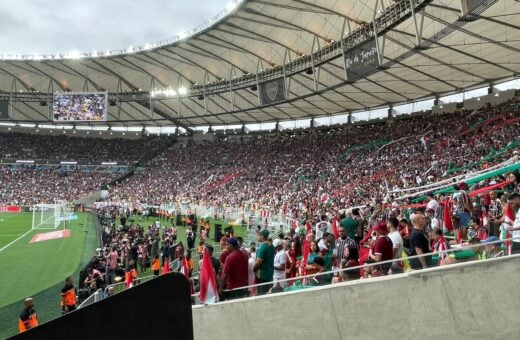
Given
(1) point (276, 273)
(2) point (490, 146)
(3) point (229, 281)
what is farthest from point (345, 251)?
(2) point (490, 146)

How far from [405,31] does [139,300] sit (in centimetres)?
2510

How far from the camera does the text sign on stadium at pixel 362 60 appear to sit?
18236 mm

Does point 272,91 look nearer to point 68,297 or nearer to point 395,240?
point 68,297

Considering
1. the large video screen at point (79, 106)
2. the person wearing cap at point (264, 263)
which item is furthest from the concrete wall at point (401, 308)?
the large video screen at point (79, 106)

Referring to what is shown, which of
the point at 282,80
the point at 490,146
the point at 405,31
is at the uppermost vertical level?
the point at 405,31

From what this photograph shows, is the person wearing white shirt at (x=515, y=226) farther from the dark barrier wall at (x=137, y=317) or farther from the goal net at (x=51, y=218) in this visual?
the goal net at (x=51, y=218)

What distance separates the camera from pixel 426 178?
21312 mm

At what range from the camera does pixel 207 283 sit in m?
6.50

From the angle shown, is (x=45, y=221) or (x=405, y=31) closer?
(x=405, y=31)

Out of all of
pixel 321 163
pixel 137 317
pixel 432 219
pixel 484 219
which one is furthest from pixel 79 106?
pixel 137 317

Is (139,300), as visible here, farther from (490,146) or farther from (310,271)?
(490,146)

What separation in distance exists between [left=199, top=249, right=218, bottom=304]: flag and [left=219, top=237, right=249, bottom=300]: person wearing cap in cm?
11

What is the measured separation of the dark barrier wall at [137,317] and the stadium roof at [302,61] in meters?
13.5

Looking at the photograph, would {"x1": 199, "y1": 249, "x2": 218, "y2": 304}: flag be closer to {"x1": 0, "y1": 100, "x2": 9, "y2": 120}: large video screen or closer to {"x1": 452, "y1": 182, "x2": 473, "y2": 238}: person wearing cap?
{"x1": 452, "y1": 182, "x2": 473, "y2": 238}: person wearing cap
